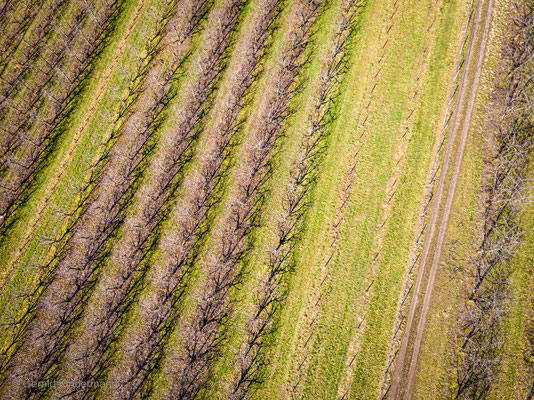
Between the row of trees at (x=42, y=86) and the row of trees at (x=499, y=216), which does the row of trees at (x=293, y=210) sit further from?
the row of trees at (x=42, y=86)

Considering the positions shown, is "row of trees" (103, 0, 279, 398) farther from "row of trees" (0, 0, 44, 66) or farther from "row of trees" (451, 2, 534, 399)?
"row of trees" (451, 2, 534, 399)

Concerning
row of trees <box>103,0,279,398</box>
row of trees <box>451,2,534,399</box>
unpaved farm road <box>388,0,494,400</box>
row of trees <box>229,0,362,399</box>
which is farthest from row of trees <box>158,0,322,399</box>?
row of trees <box>451,2,534,399</box>

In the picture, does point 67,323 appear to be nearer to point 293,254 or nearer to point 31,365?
point 31,365

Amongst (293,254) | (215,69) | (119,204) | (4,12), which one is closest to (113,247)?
(119,204)

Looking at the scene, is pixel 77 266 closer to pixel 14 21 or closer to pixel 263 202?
pixel 263 202

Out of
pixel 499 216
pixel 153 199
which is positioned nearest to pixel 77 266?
pixel 153 199

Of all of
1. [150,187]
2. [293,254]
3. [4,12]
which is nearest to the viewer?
[293,254]
